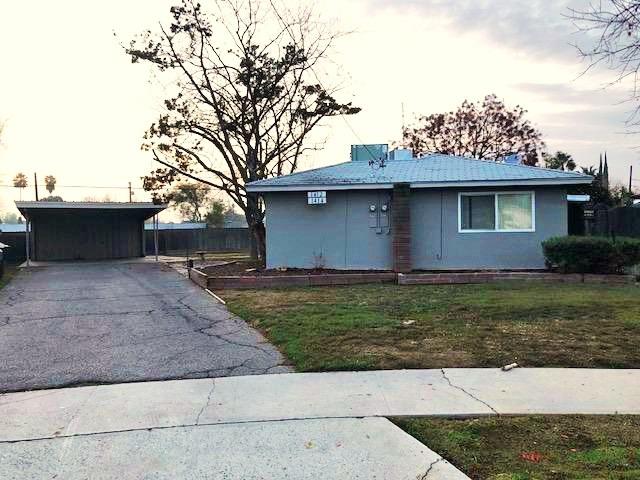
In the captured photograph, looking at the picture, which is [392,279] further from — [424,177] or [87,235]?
[87,235]

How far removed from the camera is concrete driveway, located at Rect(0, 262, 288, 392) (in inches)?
248

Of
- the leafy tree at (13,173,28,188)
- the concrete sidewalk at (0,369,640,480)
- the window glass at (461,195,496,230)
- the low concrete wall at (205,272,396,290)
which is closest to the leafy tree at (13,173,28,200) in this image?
the leafy tree at (13,173,28,188)

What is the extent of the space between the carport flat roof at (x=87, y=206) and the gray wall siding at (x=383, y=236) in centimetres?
1050

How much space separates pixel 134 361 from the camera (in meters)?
6.79

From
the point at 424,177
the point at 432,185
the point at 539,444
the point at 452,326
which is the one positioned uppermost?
the point at 424,177

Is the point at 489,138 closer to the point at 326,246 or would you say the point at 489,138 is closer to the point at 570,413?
the point at 326,246

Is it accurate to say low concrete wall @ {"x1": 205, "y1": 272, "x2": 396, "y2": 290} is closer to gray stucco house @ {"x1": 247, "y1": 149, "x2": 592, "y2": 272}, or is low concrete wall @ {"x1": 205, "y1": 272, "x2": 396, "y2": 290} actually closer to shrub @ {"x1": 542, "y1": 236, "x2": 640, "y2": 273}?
gray stucco house @ {"x1": 247, "y1": 149, "x2": 592, "y2": 272}

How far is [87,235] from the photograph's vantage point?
103 ft

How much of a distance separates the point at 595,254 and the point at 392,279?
475cm

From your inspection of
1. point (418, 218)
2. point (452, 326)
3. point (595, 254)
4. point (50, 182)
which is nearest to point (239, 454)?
point (452, 326)

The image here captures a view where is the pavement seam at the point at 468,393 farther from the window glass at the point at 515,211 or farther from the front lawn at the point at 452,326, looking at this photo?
the window glass at the point at 515,211

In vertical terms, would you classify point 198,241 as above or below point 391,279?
above

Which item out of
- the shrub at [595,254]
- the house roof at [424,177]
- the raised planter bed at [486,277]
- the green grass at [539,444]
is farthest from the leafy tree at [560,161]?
the green grass at [539,444]

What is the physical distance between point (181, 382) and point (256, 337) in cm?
222
